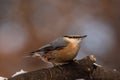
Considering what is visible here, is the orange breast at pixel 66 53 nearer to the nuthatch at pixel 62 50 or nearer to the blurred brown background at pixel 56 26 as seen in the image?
the nuthatch at pixel 62 50

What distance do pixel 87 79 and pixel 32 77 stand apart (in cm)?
14

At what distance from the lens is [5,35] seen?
6.25 feet

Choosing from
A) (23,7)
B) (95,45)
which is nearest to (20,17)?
(23,7)

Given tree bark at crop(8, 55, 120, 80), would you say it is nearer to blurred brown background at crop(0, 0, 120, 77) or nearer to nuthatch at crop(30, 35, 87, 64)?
nuthatch at crop(30, 35, 87, 64)

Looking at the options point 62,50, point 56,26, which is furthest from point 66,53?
point 56,26

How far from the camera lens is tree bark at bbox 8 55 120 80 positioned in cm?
80

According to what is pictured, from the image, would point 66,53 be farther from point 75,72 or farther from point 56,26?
point 56,26

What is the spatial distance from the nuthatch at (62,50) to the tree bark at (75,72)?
25 millimetres

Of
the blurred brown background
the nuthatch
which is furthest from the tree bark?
the blurred brown background

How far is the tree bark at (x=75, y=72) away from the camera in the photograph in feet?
2.64

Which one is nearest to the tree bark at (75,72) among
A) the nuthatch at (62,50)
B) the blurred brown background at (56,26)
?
the nuthatch at (62,50)

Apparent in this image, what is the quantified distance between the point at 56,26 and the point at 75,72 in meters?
1.12

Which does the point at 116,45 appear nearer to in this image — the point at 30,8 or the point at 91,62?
the point at 30,8

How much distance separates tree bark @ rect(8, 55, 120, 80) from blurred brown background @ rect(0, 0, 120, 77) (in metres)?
0.91
